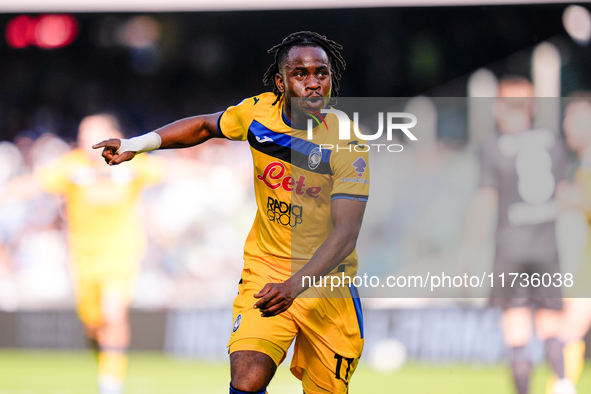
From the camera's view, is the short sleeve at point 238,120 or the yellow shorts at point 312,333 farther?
the short sleeve at point 238,120

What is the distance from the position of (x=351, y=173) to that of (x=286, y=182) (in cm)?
34

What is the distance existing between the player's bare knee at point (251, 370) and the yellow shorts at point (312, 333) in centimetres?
7

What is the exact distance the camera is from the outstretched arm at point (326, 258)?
229cm

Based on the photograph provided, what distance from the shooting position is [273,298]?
2283mm

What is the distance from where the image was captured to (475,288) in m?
4.85

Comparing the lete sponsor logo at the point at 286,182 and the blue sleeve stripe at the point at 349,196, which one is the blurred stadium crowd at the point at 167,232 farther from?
the blue sleeve stripe at the point at 349,196

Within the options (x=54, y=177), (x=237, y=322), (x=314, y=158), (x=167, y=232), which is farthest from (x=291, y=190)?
(x=54, y=177)

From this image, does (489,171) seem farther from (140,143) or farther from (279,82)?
(140,143)

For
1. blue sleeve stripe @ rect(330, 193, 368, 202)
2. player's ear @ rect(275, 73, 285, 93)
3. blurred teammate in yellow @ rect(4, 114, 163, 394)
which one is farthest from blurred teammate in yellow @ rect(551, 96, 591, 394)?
blurred teammate in yellow @ rect(4, 114, 163, 394)

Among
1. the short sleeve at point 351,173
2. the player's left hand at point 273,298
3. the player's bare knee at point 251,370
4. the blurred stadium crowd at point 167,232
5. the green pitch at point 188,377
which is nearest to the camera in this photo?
the player's left hand at point 273,298

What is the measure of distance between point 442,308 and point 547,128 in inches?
65.1

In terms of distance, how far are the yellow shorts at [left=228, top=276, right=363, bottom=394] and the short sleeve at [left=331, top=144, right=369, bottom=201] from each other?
54cm

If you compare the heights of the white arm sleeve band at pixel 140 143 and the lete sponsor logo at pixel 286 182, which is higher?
the white arm sleeve band at pixel 140 143

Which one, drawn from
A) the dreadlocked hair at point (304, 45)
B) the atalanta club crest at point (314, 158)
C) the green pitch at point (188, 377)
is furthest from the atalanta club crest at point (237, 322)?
the green pitch at point (188, 377)
